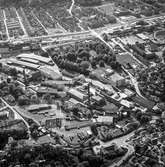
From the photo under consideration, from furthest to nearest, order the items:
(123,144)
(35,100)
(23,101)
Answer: (35,100) → (23,101) → (123,144)

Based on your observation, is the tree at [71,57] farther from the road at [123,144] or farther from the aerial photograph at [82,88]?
the road at [123,144]

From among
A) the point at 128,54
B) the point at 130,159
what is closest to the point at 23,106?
the point at 130,159

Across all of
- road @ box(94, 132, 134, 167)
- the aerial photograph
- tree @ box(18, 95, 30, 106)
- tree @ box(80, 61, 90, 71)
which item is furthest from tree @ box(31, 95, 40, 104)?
road @ box(94, 132, 134, 167)

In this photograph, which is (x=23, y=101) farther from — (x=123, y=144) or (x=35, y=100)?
(x=123, y=144)

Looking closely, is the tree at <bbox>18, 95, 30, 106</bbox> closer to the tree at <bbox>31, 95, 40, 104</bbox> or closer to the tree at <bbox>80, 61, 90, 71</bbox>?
the tree at <bbox>31, 95, 40, 104</bbox>

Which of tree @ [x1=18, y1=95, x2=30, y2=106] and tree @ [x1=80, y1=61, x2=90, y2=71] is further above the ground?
tree @ [x1=80, y1=61, x2=90, y2=71]

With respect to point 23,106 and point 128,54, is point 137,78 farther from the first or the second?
point 23,106

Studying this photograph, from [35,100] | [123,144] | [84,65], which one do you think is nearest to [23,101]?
[35,100]

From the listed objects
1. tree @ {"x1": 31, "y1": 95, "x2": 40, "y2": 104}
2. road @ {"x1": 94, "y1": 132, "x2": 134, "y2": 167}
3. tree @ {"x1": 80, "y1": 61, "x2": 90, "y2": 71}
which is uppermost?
tree @ {"x1": 80, "y1": 61, "x2": 90, "y2": 71}
